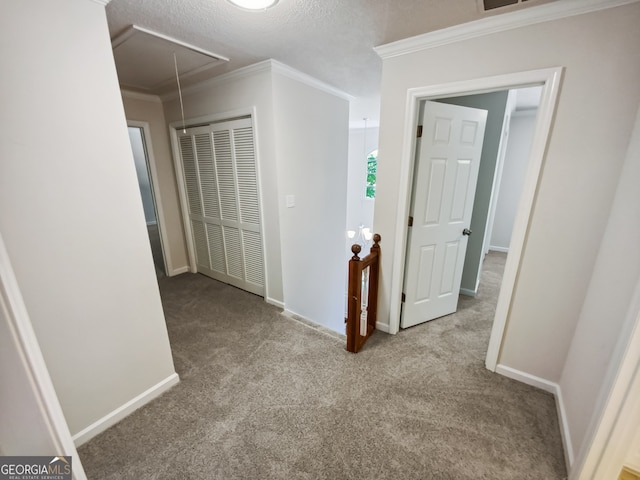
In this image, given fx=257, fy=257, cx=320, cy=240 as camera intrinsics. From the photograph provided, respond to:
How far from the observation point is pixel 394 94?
185cm

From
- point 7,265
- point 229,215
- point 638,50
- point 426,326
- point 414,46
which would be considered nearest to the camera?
point 7,265

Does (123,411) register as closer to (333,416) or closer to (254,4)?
(333,416)

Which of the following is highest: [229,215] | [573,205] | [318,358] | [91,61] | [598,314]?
[91,61]

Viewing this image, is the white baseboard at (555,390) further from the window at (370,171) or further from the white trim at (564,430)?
the window at (370,171)

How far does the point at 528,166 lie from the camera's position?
4.95 feet

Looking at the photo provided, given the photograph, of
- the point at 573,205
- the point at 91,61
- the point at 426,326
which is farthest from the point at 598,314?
the point at 91,61

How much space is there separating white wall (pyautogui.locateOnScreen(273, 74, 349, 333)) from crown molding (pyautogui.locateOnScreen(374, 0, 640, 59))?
1002 millimetres

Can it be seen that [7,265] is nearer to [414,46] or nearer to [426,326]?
[414,46]

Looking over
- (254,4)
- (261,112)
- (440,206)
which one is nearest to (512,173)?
(440,206)

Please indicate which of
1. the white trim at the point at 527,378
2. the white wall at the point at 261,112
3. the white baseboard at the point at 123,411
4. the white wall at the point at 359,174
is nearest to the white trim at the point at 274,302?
the white wall at the point at 261,112

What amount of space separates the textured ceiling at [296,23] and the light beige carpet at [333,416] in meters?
2.25

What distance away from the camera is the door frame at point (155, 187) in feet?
10.2

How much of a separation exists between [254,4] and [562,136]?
179 cm

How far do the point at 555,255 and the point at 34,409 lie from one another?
2575 millimetres
